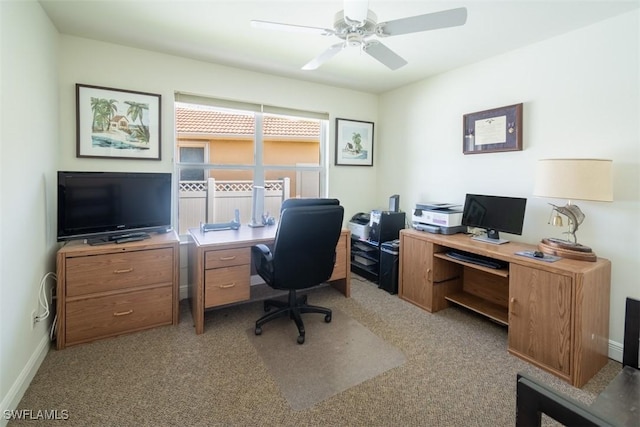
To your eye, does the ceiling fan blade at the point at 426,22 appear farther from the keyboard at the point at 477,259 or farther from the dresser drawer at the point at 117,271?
the dresser drawer at the point at 117,271

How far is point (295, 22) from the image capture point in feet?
7.34

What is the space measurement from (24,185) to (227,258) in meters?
1.32

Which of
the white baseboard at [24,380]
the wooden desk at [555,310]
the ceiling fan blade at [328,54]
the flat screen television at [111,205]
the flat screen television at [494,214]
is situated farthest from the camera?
the flat screen television at [494,214]

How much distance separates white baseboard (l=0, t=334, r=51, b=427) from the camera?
1.51 metres

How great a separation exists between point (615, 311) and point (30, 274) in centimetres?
394

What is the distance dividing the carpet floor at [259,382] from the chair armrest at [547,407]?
0.78 meters

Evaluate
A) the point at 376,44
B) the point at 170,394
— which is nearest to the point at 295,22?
the point at 376,44

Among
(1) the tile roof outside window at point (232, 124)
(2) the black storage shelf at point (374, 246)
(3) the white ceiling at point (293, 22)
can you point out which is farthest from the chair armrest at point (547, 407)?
(1) the tile roof outside window at point (232, 124)

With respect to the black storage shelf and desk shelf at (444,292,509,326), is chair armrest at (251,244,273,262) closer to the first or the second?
the black storage shelf

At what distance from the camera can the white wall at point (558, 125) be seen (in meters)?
2.08

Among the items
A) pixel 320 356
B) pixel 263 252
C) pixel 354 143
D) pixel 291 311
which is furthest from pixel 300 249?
pixel 354 143

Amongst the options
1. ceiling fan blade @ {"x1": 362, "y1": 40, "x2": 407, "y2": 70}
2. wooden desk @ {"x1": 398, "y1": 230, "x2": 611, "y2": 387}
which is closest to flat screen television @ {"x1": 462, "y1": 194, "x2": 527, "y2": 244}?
wooden desk @ {"x1": 398, "y1": 230, "x2": 611, "y2": 387}

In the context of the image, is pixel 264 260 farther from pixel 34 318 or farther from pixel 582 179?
pixel 582 179

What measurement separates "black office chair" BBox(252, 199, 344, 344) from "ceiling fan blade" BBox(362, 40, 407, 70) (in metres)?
1.08
